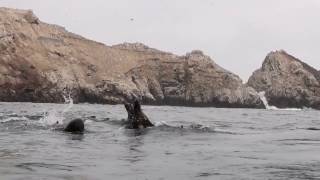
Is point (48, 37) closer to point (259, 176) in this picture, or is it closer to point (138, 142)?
point (138, 142)

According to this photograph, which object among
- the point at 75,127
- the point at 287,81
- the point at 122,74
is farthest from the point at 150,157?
the point at 287,81

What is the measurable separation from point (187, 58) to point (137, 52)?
1464 centimetres

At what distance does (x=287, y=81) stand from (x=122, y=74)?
43904 mm

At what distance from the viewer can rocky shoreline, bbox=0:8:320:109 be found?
10050 cm

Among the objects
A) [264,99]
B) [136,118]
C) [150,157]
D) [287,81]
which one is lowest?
[150,157]

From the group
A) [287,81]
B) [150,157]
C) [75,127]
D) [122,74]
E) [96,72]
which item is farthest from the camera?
[287,81]

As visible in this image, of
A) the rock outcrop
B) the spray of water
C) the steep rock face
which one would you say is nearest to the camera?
the rock outcrop

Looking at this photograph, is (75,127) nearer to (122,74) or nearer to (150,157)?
(150,157)

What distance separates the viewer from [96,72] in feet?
388

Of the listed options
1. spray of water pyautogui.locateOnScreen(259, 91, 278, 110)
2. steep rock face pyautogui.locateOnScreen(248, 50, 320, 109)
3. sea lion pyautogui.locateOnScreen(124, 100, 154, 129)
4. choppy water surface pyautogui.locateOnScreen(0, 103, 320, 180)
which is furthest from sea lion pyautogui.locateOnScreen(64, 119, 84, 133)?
steep rock face pyautogui.locateOnScreen(248, 50, 320, 109)

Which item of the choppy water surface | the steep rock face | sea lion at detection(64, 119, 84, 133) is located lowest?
the choppy water surface

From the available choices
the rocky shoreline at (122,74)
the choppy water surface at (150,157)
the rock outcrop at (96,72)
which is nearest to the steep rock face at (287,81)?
the rocky shoreline at (122,74)

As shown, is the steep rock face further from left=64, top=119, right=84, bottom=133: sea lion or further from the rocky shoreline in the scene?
left=64, top=119, right=84, bottom=133: sea lion

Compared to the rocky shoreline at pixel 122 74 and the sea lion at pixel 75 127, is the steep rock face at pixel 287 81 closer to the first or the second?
the rocky shoreline at pixel 122 74
